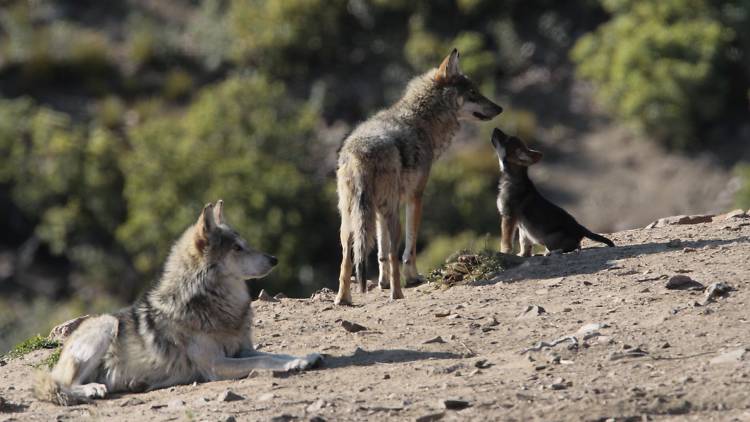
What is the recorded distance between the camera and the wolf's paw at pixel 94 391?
10.1 meters

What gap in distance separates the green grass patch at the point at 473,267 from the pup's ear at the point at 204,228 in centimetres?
328

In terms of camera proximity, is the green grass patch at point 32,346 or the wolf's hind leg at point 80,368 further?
the green grass patch at point 32,346

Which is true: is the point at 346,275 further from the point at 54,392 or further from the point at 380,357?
the point at 54,392

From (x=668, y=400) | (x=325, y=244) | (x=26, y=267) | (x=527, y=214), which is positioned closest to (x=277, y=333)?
(x=527, y=214)

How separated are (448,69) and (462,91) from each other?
309 mm

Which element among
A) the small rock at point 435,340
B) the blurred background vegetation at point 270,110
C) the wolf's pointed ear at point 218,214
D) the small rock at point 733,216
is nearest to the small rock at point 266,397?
the small rock at point 435,340

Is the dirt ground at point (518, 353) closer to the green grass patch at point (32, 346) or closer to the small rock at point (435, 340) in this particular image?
the small rock at point (435, 340)

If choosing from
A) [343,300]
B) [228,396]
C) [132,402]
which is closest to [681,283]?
[343,300]

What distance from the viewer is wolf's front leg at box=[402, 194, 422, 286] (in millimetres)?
13781

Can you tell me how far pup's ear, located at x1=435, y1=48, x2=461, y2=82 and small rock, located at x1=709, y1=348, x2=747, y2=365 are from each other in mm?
6451

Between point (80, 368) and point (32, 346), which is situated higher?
point (32, 346)

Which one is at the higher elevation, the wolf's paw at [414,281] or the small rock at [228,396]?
the wolf's paw at [414,281]

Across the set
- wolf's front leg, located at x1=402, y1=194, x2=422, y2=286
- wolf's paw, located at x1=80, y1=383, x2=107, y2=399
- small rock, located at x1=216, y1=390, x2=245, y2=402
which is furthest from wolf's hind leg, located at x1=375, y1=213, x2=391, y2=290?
small rock, located at x1=216, y1=390, x2=245, y2=402

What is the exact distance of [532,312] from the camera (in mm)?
11062
